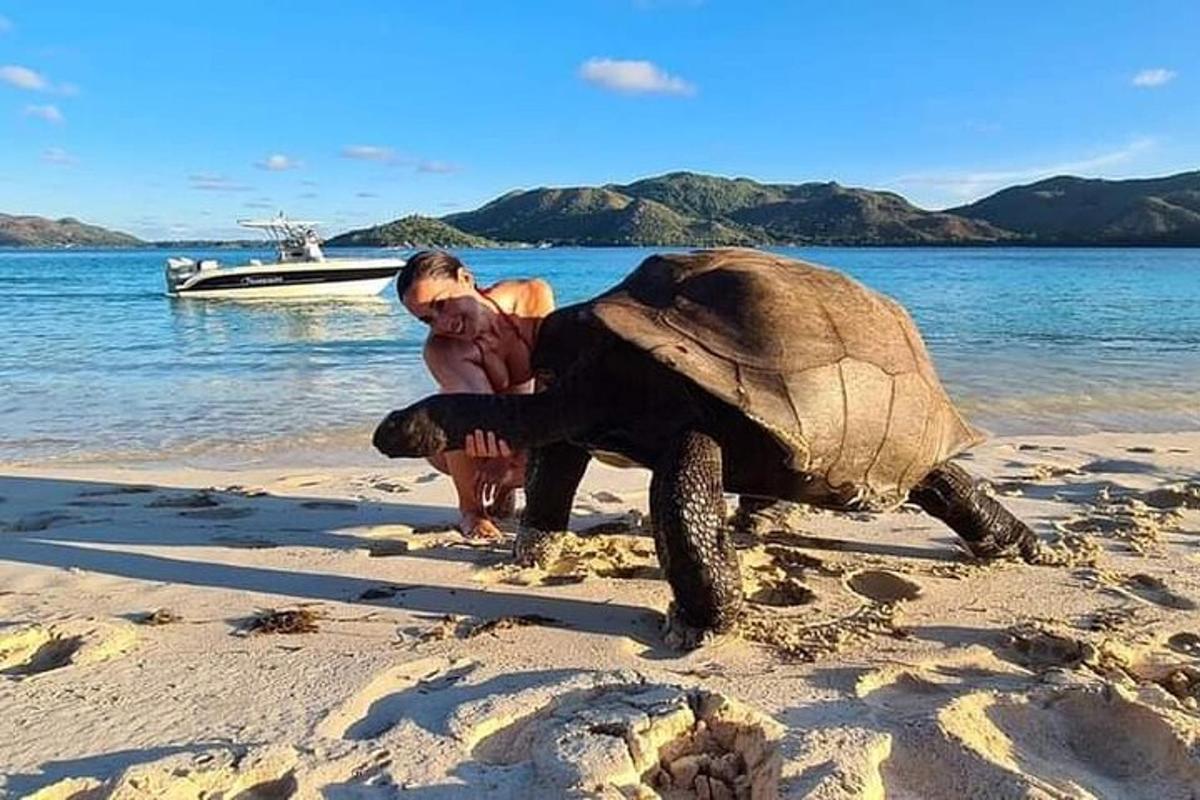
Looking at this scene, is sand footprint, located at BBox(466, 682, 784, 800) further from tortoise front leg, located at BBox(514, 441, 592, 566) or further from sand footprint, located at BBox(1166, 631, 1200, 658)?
sand footprint, located at BBox(1166, 631, 1200, 658)

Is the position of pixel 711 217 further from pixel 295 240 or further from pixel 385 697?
pixel 385 697

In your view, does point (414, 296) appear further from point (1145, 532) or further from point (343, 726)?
point (1145, 532)

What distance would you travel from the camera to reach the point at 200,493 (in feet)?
20.5

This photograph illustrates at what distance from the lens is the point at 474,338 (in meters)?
4.80

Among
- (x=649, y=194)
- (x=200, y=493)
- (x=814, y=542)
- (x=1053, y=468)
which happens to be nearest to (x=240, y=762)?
(x=814, y=542)

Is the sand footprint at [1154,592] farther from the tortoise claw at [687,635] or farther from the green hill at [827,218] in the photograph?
the green hill at [827,218]

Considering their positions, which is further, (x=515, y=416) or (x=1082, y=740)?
(x=515, y=416)

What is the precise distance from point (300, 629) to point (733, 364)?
75.7 inches

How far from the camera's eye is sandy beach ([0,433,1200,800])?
99.9 inches

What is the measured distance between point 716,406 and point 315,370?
38.7 feet

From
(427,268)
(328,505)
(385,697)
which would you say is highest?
(427,268)

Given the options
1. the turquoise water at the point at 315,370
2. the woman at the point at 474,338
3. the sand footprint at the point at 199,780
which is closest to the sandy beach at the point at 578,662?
the sand footprint at the point at 199,780

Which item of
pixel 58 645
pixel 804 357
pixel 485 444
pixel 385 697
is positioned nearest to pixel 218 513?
pixel 58 645

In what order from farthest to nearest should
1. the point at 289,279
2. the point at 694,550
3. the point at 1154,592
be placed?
the point at 289,279
the point at 1154,592
the point at 694,550
